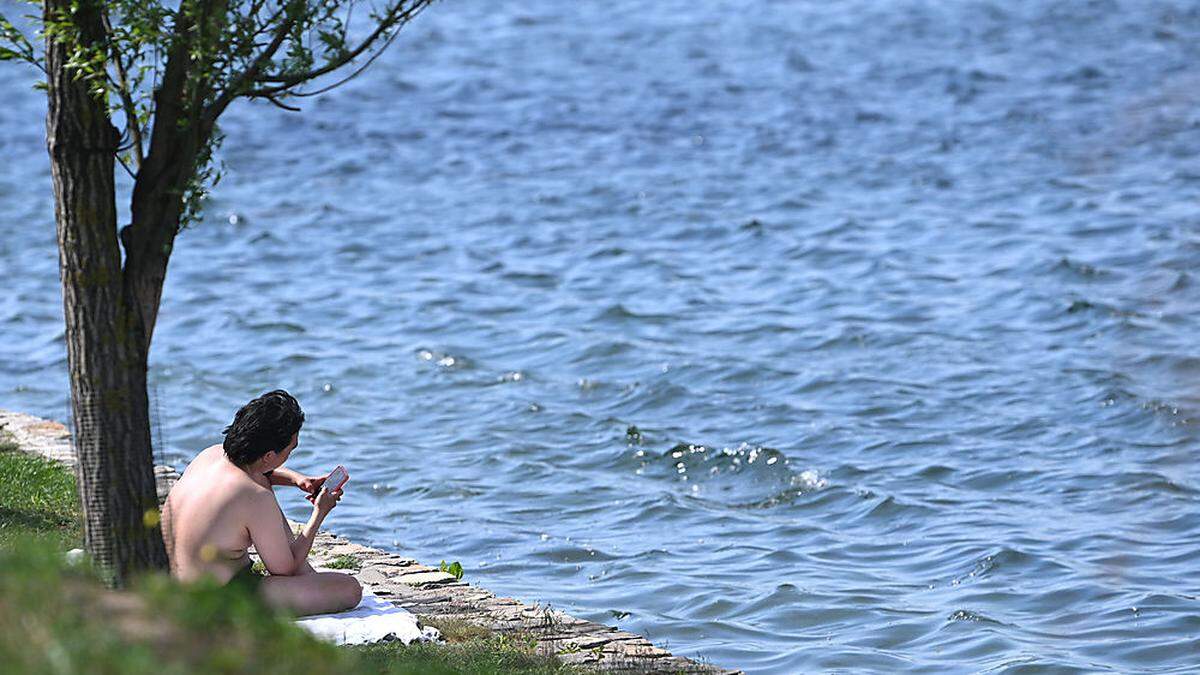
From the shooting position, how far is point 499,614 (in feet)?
26.6

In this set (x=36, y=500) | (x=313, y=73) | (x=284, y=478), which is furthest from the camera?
(x=36, y=500)

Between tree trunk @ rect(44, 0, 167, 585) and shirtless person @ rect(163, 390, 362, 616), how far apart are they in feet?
1.53

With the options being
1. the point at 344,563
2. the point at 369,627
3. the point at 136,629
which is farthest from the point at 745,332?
the point at 136,629

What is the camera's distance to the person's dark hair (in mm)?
7613

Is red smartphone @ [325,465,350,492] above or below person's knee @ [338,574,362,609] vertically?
above

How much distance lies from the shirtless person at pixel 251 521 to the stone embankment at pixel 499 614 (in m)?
0.62

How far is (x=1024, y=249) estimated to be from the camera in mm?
19219

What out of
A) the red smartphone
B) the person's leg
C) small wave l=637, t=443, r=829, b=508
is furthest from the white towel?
small wave l=637, t=443, r=829, b=508

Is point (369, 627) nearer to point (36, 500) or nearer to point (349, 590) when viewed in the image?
point (349, 590)

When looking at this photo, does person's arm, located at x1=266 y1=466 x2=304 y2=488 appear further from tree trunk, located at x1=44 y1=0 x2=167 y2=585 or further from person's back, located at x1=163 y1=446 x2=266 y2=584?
tree trunk, located at x1=44 y1=0 x2=167 y2=585

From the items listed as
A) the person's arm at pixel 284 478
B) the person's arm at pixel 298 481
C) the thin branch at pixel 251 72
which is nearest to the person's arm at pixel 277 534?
the person's arm at pixel 298 481

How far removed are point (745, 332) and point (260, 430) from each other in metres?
9.70

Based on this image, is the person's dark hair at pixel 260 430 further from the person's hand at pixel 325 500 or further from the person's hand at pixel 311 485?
the person's hand at pixel 311 485

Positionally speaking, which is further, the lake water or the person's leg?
the lake water
